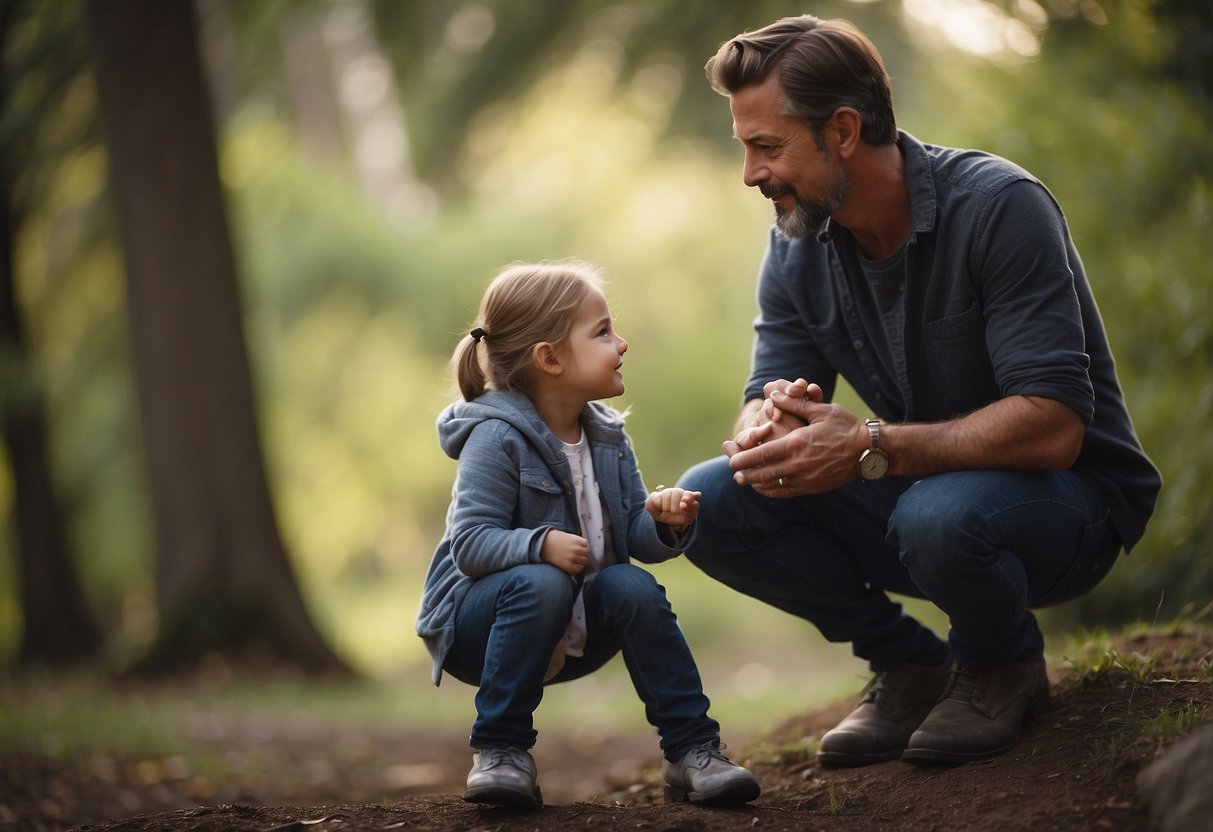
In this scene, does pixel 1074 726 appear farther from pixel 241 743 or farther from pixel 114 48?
pixel 114 48

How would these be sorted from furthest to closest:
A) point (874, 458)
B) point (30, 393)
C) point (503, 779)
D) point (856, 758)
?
point (30, 393) → point (856, 758) → point (874, 458) → point (503, 779)

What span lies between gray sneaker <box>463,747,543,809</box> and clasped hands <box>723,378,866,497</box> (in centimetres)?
84

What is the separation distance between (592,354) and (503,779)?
0.97 metres

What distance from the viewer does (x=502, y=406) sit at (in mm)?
2766

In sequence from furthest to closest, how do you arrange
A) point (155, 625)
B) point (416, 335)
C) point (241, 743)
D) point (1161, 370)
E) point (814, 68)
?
point (416, 335) < point (155, 625) < point (1161, 370) < point (241, 743) < point (814, 68)

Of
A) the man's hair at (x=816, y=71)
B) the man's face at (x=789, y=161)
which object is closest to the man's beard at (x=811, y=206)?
the man's face at (x=789, y=161)

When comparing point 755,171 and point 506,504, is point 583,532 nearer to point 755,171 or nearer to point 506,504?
point 506,504

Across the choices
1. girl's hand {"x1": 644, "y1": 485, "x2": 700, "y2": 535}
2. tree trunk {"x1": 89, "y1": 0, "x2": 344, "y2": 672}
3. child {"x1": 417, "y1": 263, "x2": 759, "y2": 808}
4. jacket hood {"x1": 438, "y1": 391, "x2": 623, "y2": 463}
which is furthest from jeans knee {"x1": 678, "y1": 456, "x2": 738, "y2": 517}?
tree trunk {"x1": 89, "y1": 0, "x2": 344, "y2": 672}

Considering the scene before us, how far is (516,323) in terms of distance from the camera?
285 cm

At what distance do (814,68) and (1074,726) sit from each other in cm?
168

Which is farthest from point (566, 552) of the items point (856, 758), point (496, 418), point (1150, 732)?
point (1150, 732)

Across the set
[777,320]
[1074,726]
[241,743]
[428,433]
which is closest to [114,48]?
[241,743]

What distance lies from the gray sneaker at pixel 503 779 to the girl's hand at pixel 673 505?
0.59 meters

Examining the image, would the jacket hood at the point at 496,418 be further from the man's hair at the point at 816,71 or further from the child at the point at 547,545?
the man's hair at the point at 816,71
